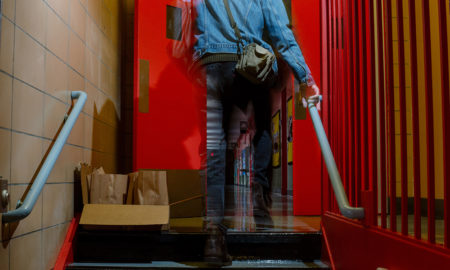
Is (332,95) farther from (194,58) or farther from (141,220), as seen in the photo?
(141,220)

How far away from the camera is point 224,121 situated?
1.84 metres

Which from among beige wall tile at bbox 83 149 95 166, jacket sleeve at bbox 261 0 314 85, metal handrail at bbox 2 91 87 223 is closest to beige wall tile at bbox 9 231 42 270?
metal handrail at bbox 2 91 87 223

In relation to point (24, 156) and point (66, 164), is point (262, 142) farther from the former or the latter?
point (24, 156)

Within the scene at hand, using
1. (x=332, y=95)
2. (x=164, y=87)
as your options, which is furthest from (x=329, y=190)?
(x=164, y=87)

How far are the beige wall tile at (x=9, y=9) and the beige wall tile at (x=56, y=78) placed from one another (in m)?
0.29

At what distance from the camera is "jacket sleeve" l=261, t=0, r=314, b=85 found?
1960 mm

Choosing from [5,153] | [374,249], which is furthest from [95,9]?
[374,249]

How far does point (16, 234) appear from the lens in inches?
52.6

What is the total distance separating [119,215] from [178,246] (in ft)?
1.08

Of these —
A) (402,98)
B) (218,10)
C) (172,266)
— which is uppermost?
(218,10)

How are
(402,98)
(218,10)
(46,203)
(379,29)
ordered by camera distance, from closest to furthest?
(402,98)
(379,29)
(46,203)
(218,10)

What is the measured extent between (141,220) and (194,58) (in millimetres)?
847

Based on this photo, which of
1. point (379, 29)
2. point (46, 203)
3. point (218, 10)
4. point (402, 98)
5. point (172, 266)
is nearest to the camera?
point (402, 98)

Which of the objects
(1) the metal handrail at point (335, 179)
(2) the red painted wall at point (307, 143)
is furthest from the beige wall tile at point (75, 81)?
(2) the red painted wall at point (307, 143)
